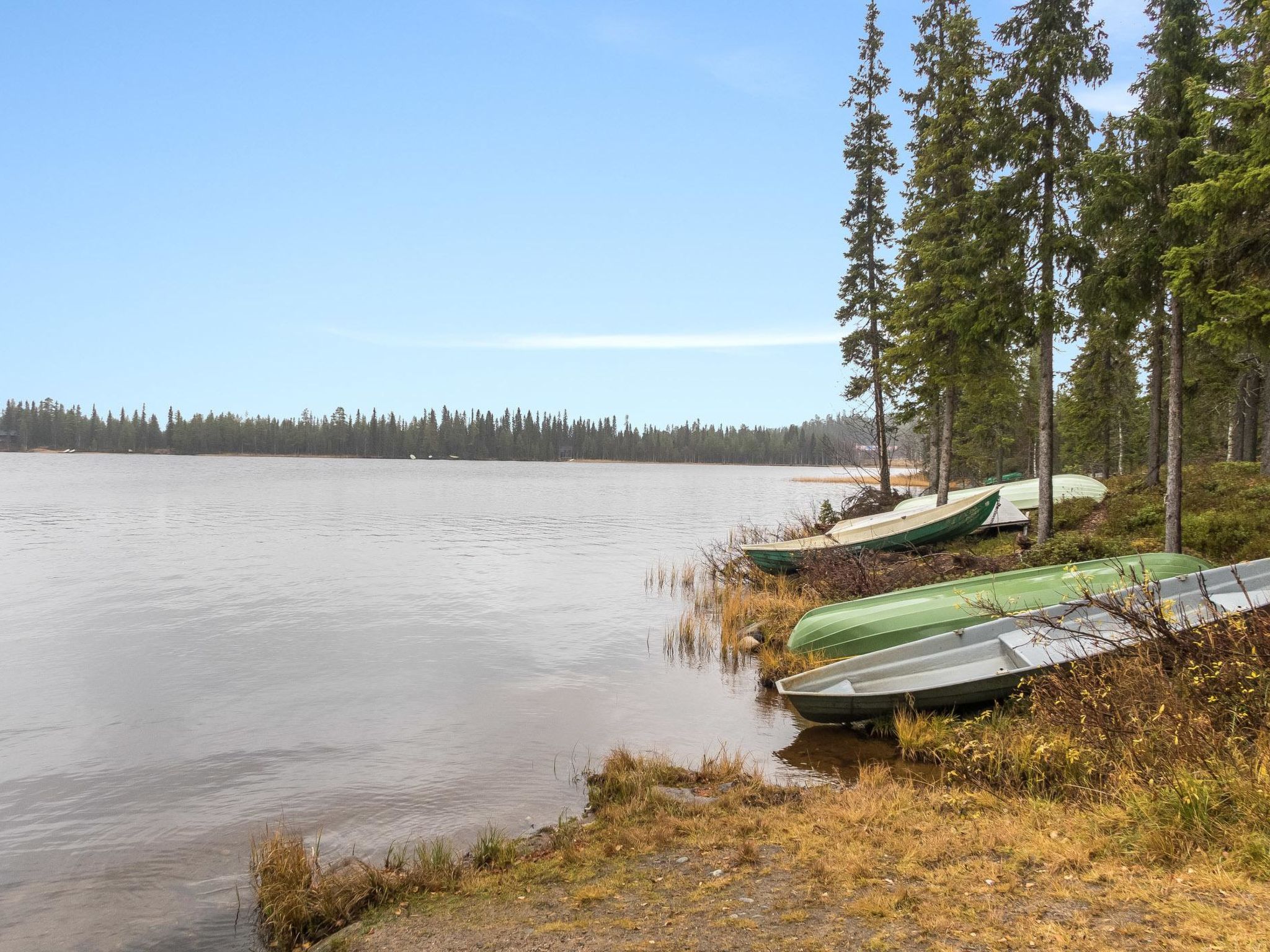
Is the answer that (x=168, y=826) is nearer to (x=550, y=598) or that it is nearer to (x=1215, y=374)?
(x=550, y=598)

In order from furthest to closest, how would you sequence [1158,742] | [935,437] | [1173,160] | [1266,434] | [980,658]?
1. [935,437]
2. [1266,434]
3. [1173,160]
4. [980,658]
5. [1158,742]

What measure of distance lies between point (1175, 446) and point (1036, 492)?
11058mm

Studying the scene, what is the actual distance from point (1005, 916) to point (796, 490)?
79419 millimetres

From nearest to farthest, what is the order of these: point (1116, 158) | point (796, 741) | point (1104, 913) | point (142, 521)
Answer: point (1104, 913), point (796, 741), point (1116, 158), point (142, 521)

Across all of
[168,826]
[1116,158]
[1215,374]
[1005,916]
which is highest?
[1116,158]

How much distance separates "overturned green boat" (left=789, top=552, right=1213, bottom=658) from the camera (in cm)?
1057

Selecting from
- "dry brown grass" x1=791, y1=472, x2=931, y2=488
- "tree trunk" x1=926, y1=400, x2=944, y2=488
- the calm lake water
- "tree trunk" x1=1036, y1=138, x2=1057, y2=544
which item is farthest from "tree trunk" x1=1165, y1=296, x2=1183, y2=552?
"dry brown grass" x1=791, y1=472, x2=931, y2=488

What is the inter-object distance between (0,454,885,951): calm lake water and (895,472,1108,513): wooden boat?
9466 mm

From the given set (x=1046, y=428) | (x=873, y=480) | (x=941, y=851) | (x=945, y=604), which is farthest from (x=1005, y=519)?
(x=941, y=851)

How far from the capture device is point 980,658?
966cm

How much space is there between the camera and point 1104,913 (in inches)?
166

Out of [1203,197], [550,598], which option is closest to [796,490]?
[550,598]

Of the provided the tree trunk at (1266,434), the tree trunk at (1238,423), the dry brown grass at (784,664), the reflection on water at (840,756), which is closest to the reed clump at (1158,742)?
the reflection on water at (840,756)

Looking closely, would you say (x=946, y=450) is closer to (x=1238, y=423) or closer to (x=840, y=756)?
(x=840, y=756)
